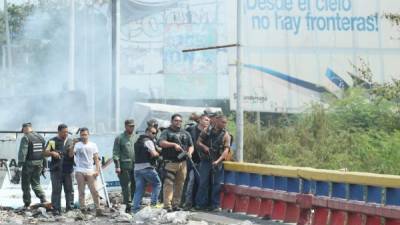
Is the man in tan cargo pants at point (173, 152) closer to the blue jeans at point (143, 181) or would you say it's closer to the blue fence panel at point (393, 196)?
the blue jeans at point (143, 181)

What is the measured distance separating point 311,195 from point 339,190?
59 centimetres

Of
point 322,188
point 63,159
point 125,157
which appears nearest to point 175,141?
point 125,157

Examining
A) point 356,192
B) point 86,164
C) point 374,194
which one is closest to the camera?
point 374,194

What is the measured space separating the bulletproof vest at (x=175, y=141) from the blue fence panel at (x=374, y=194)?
428cm

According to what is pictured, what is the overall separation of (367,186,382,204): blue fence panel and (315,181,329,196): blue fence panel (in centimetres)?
100

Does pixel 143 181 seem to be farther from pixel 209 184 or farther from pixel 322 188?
pixel 322 188

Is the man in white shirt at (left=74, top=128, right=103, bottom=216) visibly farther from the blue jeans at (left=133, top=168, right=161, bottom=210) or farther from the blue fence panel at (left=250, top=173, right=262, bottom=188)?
the blue fence panel at (left=250, top=173, right=262, bottom=188)

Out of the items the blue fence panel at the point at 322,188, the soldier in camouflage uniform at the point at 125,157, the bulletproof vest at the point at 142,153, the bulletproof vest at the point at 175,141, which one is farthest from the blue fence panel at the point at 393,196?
the soldier in camouflage uniform at the point at 125,157

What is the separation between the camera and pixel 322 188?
44.0 ft

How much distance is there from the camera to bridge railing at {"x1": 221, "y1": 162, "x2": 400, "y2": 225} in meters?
12.0

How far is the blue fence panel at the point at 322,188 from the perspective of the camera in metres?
13.3

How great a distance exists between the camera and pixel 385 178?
11.9m

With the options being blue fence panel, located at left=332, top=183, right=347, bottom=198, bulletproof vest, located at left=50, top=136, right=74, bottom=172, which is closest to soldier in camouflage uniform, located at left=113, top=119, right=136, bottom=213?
bulletproof vest, located at left=50, top=136, right=74, bottom=172

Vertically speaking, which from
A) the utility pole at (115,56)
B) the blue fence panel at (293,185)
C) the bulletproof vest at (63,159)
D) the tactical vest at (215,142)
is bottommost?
the blue fence panel at (293,185)
